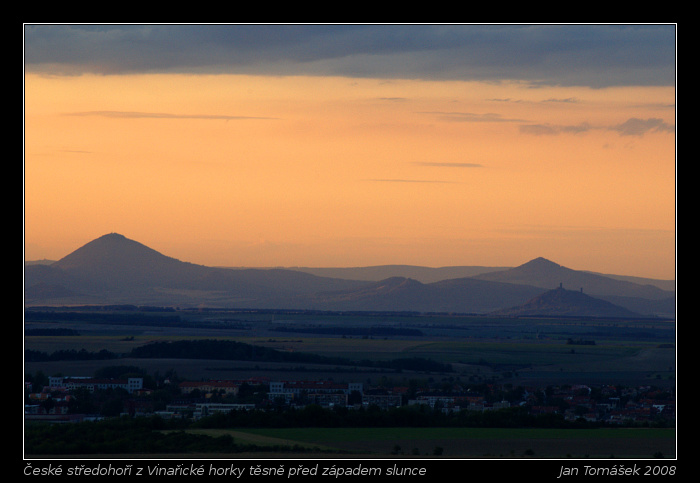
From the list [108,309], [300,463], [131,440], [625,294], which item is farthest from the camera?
[625,294]

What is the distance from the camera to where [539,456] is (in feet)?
61.0

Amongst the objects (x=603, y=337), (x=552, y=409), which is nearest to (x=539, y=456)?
(x=552, y=409)

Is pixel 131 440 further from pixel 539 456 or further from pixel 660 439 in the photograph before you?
pixel 660 439

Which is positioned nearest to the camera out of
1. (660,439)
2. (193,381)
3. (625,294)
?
(660,439)

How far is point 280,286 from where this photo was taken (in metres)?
159

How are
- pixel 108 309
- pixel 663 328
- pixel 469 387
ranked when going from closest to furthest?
pixel 469 387
pixel 663 328
pixel 108 309

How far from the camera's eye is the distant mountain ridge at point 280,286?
468ft

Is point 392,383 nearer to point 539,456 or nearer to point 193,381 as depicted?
point 193,381

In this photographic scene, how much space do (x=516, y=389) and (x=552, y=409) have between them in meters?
7.43

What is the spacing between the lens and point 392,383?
38.9m

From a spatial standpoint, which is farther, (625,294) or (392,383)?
(625,294)

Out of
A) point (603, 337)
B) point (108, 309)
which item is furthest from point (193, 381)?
point (108, 309)

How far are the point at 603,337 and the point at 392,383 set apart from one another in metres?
47.8

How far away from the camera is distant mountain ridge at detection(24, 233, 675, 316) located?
14250 centimetres
